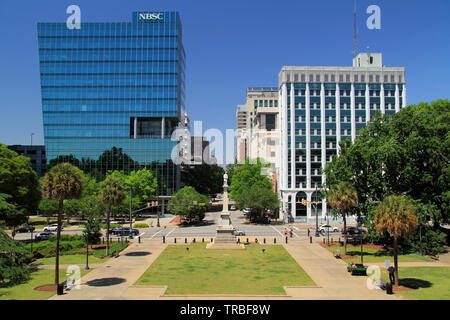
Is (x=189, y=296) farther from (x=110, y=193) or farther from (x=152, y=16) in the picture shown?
(x=152, y=16)

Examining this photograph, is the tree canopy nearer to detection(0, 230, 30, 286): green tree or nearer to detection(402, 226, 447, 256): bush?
detection(402, 226, 447, 256): bush

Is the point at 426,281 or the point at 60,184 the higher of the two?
the point at 60,184

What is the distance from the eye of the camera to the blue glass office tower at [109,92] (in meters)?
95.8

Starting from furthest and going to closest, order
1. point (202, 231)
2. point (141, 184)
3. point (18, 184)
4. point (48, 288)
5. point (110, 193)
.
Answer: point (141, 184)
point (202, 231)
point (18, 184)
point (110, 193)
point (48, 288)

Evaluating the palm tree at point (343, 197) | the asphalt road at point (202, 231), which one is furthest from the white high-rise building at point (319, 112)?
the palm tree at point (343, 197)

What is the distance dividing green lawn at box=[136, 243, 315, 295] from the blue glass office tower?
5434cm

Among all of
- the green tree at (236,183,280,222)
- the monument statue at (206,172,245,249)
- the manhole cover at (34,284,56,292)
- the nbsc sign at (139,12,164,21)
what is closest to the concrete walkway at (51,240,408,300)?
the manhole cover at (34,284,56,292)

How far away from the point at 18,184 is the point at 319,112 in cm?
6324

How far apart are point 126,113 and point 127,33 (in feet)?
72.1

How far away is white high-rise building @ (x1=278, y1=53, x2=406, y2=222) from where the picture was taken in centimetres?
8325

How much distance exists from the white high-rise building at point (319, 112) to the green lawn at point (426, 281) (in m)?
47.5

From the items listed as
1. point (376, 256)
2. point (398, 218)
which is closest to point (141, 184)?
point (376, 256)

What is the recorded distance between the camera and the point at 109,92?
96.2m
